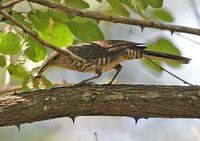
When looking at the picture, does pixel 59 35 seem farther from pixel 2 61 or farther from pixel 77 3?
pixel 2 61

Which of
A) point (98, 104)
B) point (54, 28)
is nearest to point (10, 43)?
point (54, 28)

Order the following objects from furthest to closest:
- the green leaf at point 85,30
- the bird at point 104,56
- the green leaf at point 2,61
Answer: the bird at point 104,56
the green leaf at point 2,61
the green leaf at point 85,30

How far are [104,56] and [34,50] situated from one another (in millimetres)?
622

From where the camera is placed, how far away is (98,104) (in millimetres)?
3250

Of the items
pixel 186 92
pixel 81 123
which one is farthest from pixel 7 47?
pixel 81 123

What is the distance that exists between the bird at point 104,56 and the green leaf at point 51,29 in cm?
34

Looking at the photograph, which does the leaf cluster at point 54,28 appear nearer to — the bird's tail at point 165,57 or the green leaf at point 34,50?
the green leaf at point 34,50

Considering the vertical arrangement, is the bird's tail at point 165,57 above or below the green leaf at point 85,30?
below

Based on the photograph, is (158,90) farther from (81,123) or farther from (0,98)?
(81,123)

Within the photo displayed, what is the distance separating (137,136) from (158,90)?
3.25 m

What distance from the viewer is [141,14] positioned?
3.30 m

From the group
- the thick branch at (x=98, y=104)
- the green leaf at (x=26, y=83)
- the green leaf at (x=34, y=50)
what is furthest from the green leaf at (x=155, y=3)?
the green leaf at (x=26, y=83)

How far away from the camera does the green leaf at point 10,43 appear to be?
3.26 meters

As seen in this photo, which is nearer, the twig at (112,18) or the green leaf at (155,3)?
the twig at (112,18)
